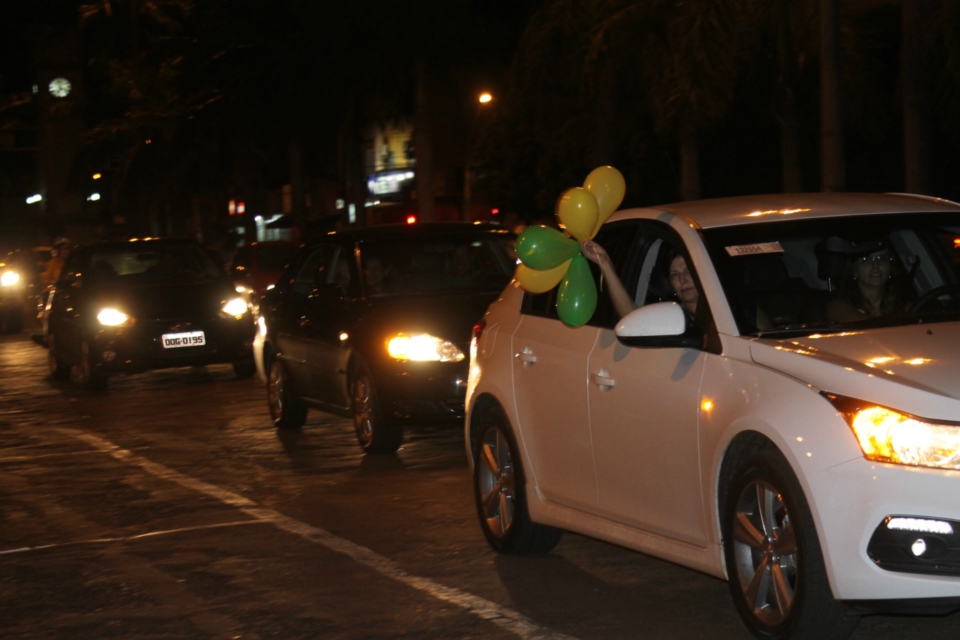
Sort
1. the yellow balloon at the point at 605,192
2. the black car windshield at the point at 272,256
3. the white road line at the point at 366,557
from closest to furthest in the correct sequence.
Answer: the white road line at the point at 366,557
the yellow balloon at the point at 605,192
the black car windshield at the point at 272,256

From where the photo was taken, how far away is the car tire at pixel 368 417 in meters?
10.8

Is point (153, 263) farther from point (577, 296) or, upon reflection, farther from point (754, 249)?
point (754, 249)

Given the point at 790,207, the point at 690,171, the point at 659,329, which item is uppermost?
the point at 690,171

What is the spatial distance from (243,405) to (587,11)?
6223 mm

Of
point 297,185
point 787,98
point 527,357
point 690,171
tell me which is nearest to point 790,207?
point 527,357

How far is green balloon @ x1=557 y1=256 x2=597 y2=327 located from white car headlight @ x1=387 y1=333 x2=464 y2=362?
161 inches

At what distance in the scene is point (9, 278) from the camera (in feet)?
102

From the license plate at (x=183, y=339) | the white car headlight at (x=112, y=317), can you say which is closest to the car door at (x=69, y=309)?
the white car headlight at (x=112, y=317)

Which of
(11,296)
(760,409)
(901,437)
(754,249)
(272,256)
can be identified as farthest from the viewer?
(11,296)

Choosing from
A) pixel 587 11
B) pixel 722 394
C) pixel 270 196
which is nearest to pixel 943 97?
pixel 587 11

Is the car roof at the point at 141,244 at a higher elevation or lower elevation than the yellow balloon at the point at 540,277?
higher

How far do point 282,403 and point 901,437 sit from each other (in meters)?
8.60

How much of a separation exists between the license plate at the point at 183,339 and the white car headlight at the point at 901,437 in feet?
41.6

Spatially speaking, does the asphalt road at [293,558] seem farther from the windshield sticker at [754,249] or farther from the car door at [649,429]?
the windshield sticker at [754,249]
